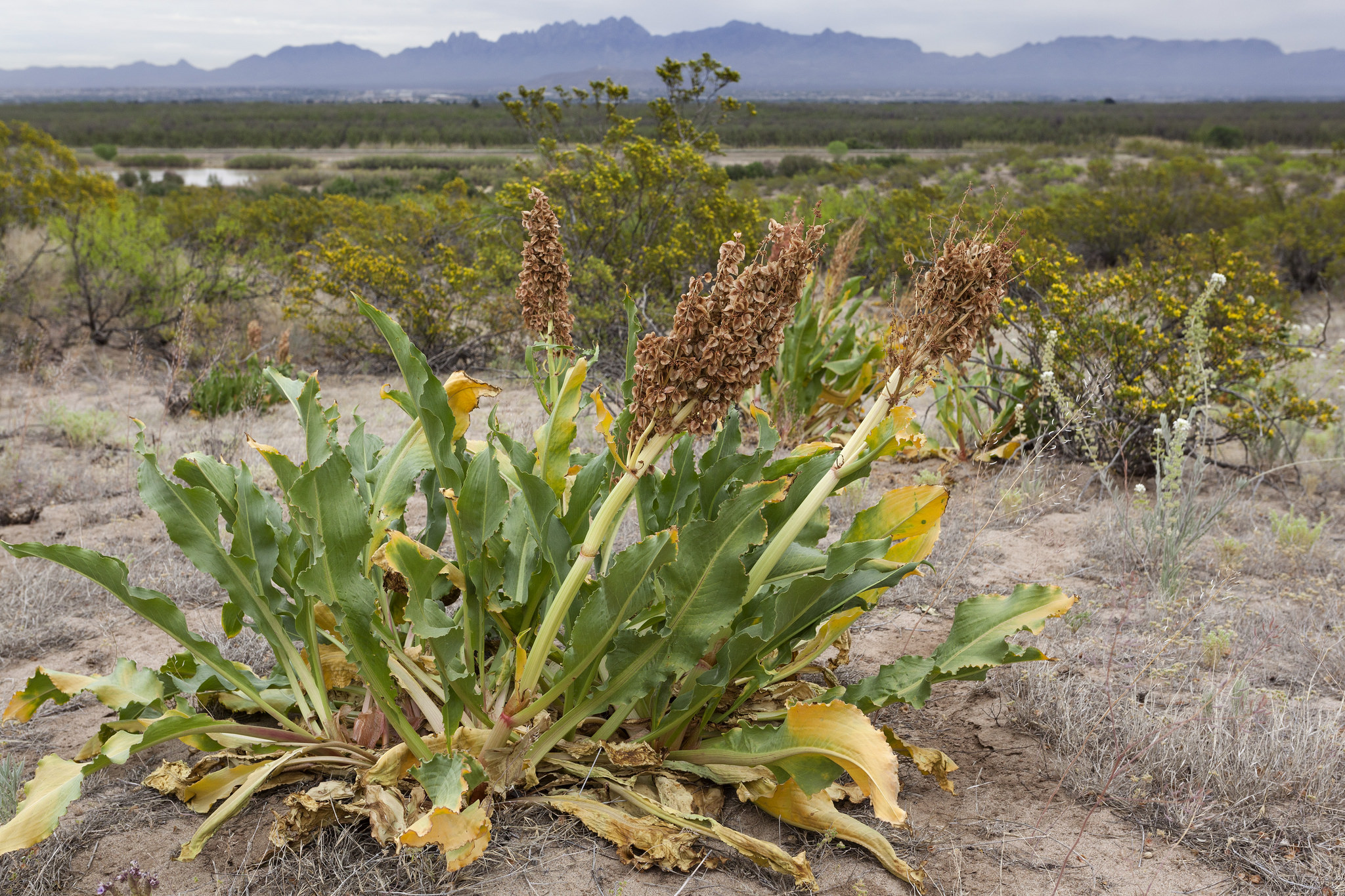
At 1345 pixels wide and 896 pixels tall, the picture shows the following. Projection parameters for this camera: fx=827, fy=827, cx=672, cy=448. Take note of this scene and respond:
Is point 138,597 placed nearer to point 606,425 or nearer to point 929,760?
point 606,425

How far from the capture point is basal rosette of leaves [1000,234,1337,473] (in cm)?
503

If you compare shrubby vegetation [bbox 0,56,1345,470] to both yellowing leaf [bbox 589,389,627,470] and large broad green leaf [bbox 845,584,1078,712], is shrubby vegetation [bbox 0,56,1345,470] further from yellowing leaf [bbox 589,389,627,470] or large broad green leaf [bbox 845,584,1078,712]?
large broad green leaf [bbox 845,584,1078,712]

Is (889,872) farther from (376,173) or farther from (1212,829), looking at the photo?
(376,173)

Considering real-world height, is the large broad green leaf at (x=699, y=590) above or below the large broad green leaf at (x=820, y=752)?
above

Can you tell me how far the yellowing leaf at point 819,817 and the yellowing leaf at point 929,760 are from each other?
0.22 meters

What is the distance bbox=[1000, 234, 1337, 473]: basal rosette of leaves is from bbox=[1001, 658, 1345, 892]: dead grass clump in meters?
2.48

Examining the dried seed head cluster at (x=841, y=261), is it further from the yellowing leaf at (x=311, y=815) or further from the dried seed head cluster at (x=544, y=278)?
the yellowing leaf at (x=311, y=815)

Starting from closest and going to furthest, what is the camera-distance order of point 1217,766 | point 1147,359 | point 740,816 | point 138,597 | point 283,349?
point 138,597
point 740,816
point 1217,766
point 1147,359
point 283,349

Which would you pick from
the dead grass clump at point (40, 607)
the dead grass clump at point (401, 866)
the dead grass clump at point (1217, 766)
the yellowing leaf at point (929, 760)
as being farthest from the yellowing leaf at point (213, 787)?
the dead grass clump at point (1217, 766)

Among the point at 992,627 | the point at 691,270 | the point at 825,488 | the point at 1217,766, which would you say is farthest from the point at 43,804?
the point at 691,270

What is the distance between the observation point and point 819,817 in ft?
6.43

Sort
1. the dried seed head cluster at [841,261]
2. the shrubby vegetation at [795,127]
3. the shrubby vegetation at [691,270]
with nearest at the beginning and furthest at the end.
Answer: the shrubby vegetation at [691,270] → the dried seed head cluster at [841,261] → the shrubby vegetation at [795,127]

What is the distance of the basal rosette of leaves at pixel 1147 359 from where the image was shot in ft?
16.5

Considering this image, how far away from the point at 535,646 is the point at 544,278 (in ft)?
3.07
